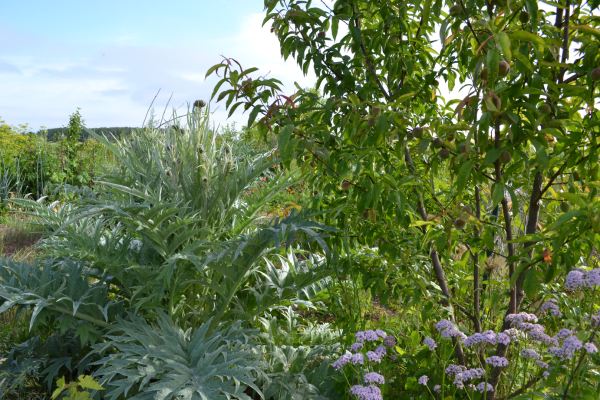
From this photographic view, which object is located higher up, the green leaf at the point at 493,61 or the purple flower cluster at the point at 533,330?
the green leaf at the point at 493,61

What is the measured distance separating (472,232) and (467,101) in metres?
0.76

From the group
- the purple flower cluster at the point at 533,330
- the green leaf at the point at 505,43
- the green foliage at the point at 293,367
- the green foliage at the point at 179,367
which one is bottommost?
the green foliage at the point at 293,367

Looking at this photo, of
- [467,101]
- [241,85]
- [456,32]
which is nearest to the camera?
[467,101]

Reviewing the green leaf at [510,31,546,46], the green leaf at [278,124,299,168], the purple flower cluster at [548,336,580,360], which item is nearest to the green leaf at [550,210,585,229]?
the purple flower cluster at [548,336,580,360]

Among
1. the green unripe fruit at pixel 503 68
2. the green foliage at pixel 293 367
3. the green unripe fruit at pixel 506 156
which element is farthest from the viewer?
the green foliage at pixel 293 367

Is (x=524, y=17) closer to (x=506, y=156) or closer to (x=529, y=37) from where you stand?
(x=529, y=37)

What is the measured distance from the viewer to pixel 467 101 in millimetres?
1516

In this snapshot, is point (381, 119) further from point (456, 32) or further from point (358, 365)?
point (358, 365)

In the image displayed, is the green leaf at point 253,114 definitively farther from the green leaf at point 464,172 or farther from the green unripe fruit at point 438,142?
the green leaf at point 464,172

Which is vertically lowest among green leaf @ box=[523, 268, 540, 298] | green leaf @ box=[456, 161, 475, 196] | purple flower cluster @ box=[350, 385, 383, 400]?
purple flower cluster @ box=[350, 385, 383, 400]

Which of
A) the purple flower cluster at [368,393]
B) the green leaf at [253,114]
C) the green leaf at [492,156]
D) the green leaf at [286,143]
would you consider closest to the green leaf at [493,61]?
the green leaf at [492,156]

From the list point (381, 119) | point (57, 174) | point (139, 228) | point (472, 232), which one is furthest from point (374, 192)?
point (57, 174)

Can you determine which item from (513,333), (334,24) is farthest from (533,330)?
(334,24)

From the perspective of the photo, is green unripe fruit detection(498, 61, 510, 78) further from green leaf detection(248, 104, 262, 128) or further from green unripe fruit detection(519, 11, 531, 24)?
green leaf detection(248, 104, 262, 128)
